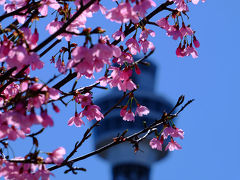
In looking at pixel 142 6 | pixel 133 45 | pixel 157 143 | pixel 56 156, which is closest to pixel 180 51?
pixel 133 45

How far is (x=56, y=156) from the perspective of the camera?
387cm

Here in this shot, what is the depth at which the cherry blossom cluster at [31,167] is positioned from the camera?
388 cm

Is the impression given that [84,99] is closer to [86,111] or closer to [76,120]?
[86,111]

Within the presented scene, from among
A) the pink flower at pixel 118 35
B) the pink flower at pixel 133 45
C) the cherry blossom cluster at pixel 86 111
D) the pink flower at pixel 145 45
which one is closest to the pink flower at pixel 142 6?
the pink flower at pixel 118 35

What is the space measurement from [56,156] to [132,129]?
90.4 m

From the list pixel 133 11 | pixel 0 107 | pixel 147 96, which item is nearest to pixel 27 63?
pixel 0 107

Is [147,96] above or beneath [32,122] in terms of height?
above

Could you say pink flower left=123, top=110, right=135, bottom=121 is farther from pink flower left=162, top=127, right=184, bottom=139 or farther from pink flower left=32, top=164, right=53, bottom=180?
pink flower left=32, top=164, right=53, bottom=180

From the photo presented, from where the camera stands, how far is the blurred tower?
298 feet

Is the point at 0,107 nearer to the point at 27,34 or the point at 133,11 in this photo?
the point at 27,34

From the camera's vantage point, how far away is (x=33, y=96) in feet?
11.7

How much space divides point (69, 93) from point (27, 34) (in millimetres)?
892

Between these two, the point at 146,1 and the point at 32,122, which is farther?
the point at 146,1

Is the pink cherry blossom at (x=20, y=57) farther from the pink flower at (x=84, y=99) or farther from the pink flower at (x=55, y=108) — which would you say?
the pink flower at (x=84, y=99)
